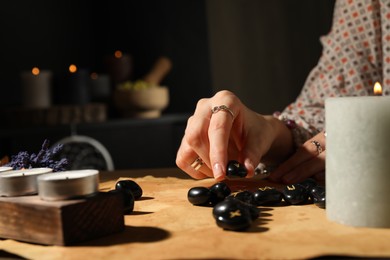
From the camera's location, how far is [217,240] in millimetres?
614

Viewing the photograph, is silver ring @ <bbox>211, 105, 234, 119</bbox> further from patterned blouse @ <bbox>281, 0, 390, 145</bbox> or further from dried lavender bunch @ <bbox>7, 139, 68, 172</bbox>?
patterned blouse @ <bbox>281, 0, 390, 145</bbox>

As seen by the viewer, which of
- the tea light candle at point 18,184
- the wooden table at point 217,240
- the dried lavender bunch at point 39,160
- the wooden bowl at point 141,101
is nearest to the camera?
the wooden table at point 217,240

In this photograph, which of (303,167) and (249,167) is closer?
(249,167)

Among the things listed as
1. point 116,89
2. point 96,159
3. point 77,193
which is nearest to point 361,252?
point 77,193

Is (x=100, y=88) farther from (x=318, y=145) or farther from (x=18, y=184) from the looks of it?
(x=18, y=184)

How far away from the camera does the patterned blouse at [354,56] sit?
146cm

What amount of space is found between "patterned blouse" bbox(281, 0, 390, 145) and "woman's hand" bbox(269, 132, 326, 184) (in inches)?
13.2

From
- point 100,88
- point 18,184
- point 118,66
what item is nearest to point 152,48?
point 118,66

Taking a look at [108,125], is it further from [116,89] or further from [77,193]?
[77,193]

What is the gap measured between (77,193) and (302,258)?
26 centimetres

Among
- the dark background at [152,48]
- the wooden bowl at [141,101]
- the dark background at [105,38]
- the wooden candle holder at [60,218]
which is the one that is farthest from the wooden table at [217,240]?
the dark background at [105,38]

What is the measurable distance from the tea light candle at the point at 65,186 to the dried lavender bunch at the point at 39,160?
0.20 metres

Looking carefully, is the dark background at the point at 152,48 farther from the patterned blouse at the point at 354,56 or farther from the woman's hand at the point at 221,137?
the woman's hand at the point at 221,137

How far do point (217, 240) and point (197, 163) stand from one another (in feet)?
1.39
